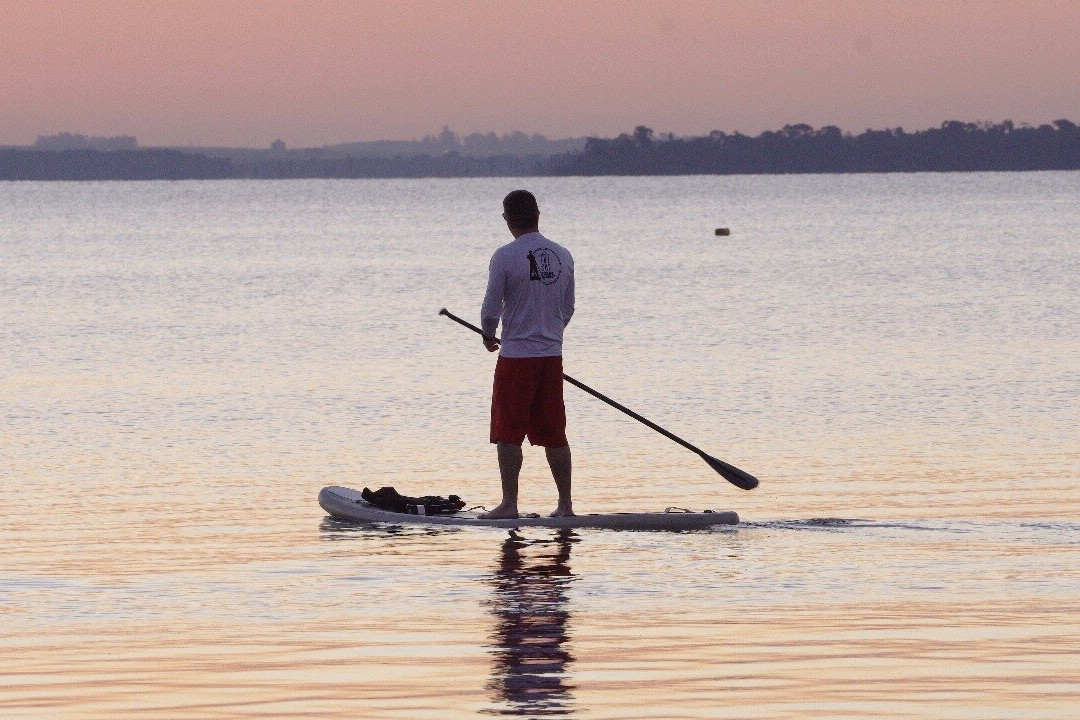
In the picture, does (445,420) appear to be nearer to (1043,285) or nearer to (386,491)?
(386,491)

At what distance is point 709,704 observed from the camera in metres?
7.63

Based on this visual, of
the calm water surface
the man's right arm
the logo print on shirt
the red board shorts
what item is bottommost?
the calm water surface

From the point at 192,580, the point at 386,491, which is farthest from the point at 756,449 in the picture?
the point at 192,580

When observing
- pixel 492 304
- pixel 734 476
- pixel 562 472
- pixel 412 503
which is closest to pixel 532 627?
Answer: pixel 492 304

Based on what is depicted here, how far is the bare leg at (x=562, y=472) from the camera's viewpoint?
12461 millimetres

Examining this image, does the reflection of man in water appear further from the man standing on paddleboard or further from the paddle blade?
the paddle blade

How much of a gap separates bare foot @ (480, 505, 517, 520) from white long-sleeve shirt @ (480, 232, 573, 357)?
1.01m

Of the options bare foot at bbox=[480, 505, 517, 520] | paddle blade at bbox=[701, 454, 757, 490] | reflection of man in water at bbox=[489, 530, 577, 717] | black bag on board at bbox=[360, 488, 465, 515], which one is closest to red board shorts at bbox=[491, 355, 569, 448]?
bare foot at bbox=[480, 505, 517, 520]

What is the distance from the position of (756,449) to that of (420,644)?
9.20 metres

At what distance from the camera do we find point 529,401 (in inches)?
483

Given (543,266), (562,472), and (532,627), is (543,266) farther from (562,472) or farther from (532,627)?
(532,627)

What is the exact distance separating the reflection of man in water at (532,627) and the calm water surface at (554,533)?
27 millimetres

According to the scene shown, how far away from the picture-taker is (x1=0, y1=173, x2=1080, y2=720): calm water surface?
8.10 m

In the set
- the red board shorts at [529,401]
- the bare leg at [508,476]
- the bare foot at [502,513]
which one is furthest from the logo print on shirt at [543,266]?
the bare foot at [502,513]
